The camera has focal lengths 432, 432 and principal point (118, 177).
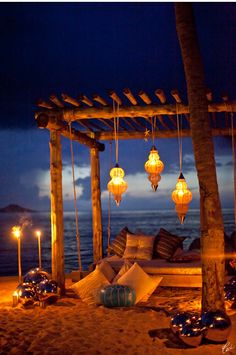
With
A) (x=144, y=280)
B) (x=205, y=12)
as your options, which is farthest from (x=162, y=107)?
(x=205, y=12)

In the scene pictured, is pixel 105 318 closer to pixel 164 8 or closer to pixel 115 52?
pixel 164 8

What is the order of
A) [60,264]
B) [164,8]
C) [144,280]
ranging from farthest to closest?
[164,8] < [60,264] < [144,280]

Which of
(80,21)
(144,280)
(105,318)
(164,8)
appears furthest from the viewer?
(80,21)

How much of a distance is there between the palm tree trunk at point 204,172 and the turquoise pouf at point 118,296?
1.21 meters

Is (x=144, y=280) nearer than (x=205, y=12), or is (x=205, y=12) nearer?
(x=144, y=280)

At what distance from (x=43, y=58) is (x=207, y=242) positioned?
11920 millimetres

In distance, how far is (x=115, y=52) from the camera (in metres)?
11.4

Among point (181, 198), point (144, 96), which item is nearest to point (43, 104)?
point (144, 96)

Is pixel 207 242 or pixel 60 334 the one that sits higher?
pixel 207 242

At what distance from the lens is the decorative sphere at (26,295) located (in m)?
5.81

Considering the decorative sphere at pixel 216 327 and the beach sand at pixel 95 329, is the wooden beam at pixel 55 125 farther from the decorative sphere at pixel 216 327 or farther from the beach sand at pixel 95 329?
the decorative sphere at pixel 216 327

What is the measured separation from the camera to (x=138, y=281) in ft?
19.9

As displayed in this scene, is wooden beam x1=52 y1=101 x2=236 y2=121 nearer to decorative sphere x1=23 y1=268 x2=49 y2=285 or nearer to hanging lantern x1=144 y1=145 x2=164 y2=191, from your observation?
hanging lantern x1=144 y1=145 x2=164 y2=191

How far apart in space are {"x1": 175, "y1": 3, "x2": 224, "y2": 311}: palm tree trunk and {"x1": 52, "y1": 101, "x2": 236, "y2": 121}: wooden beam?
164cm
